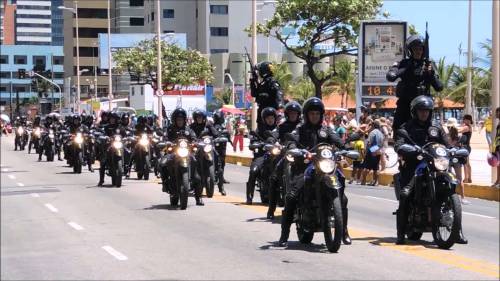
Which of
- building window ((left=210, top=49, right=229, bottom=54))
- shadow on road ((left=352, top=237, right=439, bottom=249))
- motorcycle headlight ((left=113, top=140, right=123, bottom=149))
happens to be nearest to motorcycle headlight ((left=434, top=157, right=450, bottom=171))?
shadow on road ((left=352, top=237, right=439, bottom=249))

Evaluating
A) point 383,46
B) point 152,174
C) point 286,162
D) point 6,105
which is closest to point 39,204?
point 6,105

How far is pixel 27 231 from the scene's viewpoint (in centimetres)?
410

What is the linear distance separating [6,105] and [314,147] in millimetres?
5862

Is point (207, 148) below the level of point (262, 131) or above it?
below

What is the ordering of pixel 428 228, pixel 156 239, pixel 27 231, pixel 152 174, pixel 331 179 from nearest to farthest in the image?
pixel 27 231 < pixel 331 179 < pixel 428 228 < pixel 156 239 < pixel 152 174

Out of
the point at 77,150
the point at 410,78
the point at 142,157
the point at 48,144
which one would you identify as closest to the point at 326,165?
the point at 410,78

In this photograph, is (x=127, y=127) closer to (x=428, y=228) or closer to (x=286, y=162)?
(x=286, y=162)

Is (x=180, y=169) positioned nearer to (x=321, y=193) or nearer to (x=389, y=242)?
(x=389, y=242)

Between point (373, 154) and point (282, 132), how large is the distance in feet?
28.3

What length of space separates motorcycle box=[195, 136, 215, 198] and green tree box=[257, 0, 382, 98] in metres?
20.8

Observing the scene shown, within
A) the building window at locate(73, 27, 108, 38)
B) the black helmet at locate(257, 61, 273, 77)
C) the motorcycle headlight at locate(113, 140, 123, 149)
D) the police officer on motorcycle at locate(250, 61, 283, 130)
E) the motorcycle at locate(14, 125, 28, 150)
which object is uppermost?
the building window at locate(73, 27, 108, 38)

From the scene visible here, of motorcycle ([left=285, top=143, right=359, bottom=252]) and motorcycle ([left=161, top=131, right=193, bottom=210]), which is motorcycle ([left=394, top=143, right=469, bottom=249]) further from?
motorcycle ([left=161, top=131, right=193, bottom=210])

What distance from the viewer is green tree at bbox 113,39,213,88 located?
2635 inches

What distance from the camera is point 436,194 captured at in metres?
9.88
